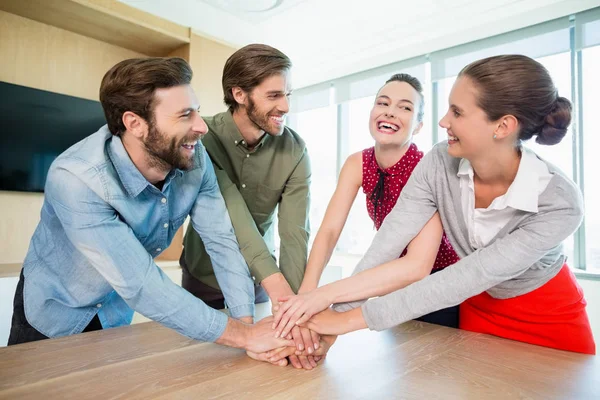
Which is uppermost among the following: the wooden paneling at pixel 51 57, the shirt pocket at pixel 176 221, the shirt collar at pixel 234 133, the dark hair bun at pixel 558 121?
the wooden paneling at pixel 51 57

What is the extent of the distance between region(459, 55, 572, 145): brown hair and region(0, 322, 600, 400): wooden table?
623mm

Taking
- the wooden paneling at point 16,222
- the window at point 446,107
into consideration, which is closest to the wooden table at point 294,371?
the window at point 446,107

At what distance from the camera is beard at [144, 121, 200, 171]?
124 cm

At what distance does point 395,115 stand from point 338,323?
92 centimetres

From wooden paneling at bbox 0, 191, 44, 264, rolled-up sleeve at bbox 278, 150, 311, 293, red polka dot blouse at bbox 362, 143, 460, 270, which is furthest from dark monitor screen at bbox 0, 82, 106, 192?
red polka dot blouse at bbox 362, 143, 460, 270

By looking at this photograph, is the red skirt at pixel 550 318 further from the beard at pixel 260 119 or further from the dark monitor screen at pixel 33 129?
the dark monitor screen at pixel 33 129

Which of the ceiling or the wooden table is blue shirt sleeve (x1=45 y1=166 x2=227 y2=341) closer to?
the wooden table

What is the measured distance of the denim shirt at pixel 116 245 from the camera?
1.04 metres

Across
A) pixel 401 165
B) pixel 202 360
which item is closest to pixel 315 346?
pixel 202 360

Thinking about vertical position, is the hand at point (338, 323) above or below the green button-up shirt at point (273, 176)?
below

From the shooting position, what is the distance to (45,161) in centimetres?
323

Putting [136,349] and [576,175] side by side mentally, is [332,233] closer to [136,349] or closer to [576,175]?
[136,349]

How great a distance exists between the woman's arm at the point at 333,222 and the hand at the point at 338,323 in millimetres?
351

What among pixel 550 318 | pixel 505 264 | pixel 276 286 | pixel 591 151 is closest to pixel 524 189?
pixel 505 264
